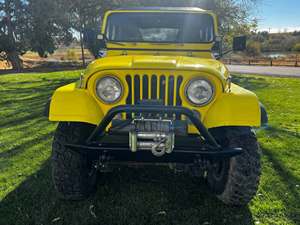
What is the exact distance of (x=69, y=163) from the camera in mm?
2719

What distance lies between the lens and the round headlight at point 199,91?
96.0 inches

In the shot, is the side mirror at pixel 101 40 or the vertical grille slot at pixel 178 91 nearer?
the vertical grille slot at pixel 178 91

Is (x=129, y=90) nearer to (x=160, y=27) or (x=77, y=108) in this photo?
(x=77, y=108)

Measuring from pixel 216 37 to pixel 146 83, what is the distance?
1.73 metres

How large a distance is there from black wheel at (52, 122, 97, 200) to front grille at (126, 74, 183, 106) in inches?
24.6

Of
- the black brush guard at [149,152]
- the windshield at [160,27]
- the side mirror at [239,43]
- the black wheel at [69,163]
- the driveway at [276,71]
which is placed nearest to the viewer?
the black brush guard at [149,152]

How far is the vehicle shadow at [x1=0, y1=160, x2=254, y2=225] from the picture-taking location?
267 centimetres

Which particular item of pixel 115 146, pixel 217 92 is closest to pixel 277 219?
pixel 217 92

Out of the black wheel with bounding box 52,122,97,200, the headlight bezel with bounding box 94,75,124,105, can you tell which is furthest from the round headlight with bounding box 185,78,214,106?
the black wheel with bounding box 52,122,97,200

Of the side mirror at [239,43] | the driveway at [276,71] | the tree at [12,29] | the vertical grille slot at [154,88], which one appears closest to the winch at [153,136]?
the vertical grille slot at [154,88]

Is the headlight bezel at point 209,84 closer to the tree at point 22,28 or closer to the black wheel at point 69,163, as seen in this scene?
the black wheel at point 69,163

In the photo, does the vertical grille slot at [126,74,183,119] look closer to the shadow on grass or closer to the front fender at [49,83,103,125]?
the front fender at [49,83,103,125]

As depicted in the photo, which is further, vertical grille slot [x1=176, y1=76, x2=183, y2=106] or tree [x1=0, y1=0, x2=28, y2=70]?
tree [x1=0, y1=0, x2=28, y2=70]

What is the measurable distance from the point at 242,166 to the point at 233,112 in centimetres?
51
